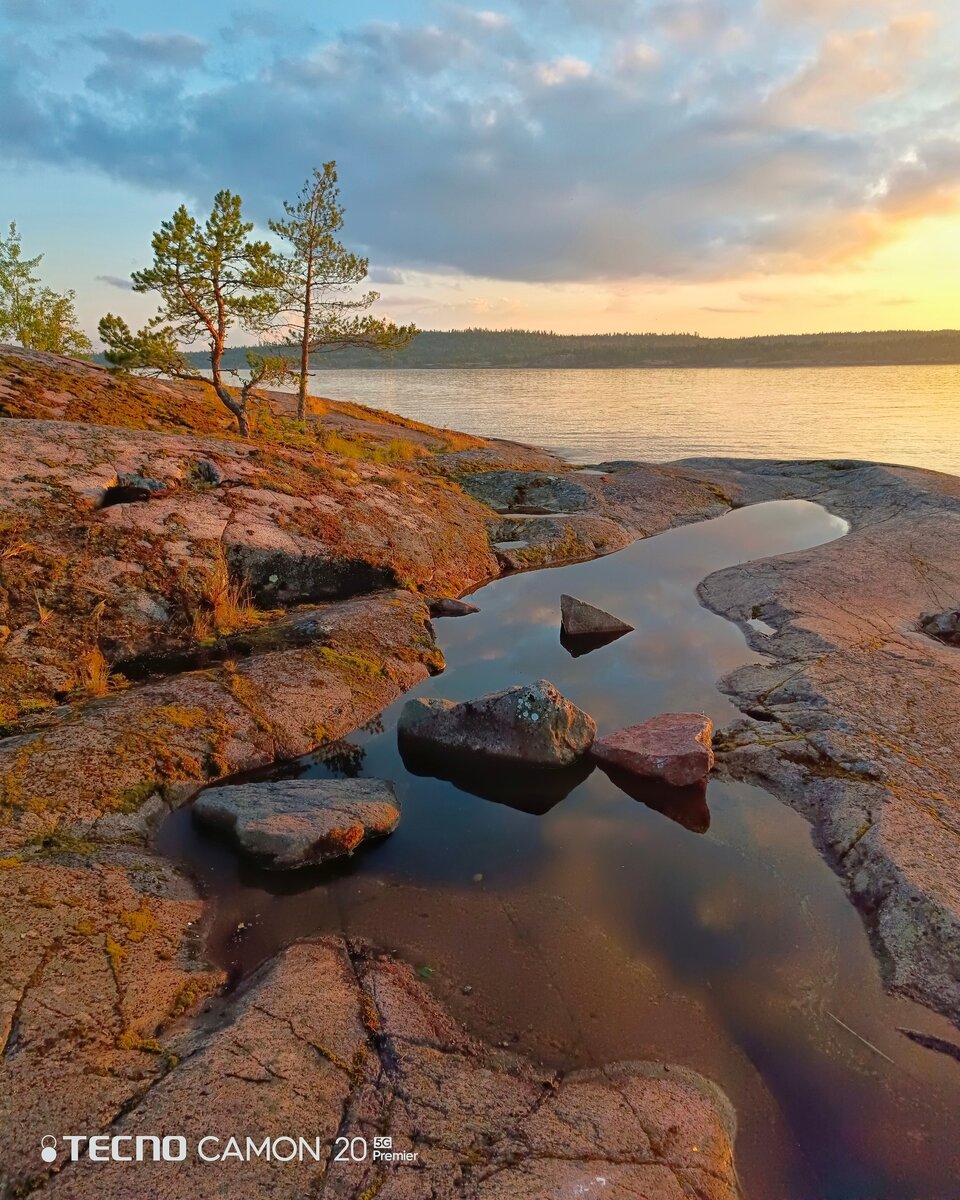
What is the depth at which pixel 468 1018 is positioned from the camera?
5031 mm

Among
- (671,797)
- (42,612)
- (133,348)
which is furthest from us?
(133,348)

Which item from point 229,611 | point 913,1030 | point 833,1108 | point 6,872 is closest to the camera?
point 833,1108

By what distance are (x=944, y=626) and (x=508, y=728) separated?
8663 mm

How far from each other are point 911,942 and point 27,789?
801cm

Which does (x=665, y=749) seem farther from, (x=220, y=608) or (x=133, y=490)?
(x=133, y=490)

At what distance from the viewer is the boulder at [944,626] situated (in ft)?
39.3

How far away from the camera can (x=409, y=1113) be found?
411 cm

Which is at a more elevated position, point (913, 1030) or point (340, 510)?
point (340, 510)

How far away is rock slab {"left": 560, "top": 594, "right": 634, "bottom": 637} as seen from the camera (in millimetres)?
12539

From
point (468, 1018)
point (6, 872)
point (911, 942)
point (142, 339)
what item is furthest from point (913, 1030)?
point (142, 339)

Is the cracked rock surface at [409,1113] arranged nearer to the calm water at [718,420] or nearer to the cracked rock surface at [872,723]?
the cracked rock surface at [872,723]

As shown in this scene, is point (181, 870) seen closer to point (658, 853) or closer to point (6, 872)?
point (6, 872)

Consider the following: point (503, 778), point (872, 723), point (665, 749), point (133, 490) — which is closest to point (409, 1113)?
point (503, 778)

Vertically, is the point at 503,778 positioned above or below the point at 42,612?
below
